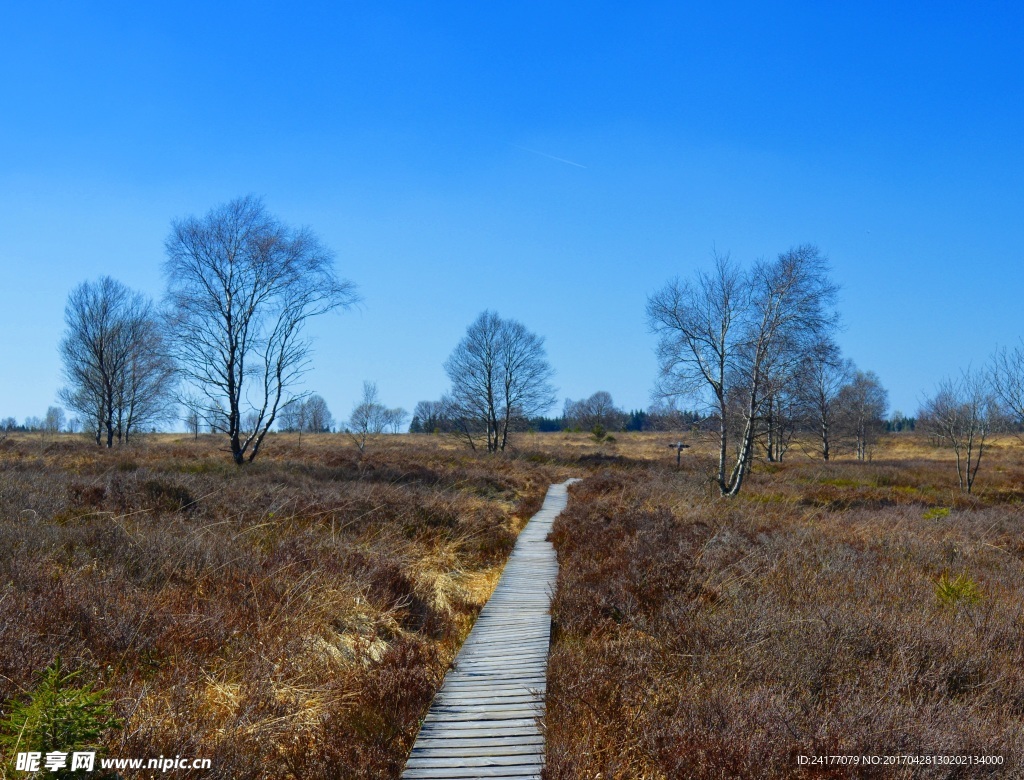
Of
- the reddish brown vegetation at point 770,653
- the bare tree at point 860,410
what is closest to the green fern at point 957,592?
the reddish brown vegetation at point 770,653

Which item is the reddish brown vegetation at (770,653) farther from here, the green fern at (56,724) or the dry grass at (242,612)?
the green fern at (56,724)

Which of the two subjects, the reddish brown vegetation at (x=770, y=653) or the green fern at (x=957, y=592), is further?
the green fern at (x=957, y=592)

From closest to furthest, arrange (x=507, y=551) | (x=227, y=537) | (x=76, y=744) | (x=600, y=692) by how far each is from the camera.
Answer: (x=76, y=744), (x=600, y=692), (x=227, y=537), (x=507, y=551)

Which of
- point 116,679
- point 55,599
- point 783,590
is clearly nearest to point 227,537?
point 55,599

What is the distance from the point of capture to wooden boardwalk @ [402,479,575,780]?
4316 mm

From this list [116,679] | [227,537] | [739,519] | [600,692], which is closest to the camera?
[116,679]

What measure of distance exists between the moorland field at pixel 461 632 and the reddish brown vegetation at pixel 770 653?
0.02 metres

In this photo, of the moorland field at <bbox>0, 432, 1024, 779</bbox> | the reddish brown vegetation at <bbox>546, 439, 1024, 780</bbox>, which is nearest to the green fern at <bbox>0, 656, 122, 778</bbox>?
the moorland field at <bbox>0, 432, 1024, 779</bbox>

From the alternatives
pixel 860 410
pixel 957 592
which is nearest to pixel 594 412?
pixel 860 410

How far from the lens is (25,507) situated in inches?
355

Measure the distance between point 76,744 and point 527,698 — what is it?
121 inches

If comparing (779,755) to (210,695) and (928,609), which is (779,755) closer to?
(210,695)

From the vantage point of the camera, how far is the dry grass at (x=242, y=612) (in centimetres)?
421

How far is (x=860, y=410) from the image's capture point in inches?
2245
